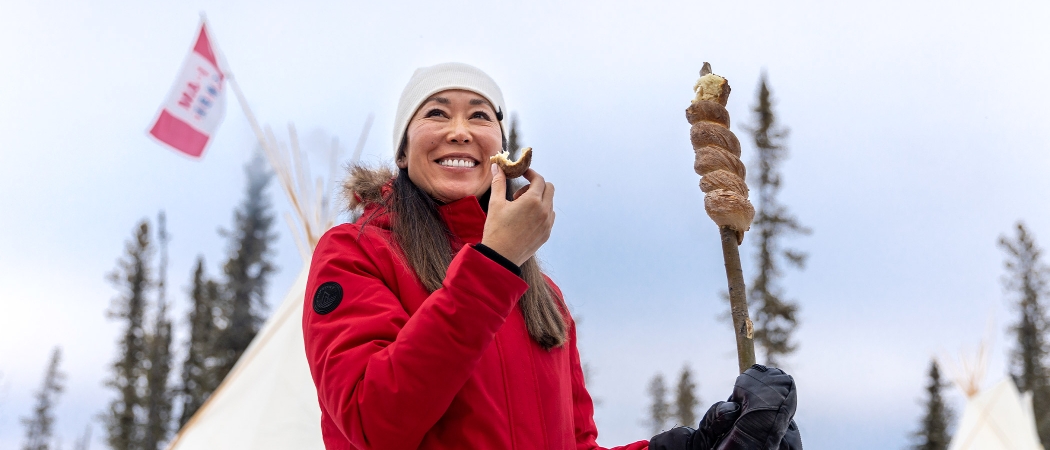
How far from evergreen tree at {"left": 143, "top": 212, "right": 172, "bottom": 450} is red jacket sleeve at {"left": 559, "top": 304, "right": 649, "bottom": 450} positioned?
27.3 m

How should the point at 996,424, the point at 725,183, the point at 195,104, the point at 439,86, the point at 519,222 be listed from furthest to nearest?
1. the point at 996,424
2. the point at 195,104
3. the point at 725,183
4. the point at 439,86
5. the point at 519,222

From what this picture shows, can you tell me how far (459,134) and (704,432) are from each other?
1.12m

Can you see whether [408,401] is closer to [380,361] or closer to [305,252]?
[380,361]

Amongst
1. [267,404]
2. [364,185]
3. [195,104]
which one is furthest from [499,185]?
[195,104]

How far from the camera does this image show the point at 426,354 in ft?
5.10

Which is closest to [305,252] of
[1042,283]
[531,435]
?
[531,435]

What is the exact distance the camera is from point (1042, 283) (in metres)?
26.2

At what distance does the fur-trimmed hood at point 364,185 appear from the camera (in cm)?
224

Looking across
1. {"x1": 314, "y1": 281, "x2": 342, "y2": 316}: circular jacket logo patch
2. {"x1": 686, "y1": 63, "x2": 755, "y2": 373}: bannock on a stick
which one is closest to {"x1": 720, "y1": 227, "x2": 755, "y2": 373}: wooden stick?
{"x1": 686, "y1": 63, "x2": 755, "y2": 373}: bannock on a stick

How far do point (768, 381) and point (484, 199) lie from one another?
92 centimetres

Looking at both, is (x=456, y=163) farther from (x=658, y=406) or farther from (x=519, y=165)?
(x=658, y=406)

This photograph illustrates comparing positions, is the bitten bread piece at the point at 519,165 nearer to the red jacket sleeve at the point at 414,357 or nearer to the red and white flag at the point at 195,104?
the red jacket sleeve at the point at 414,357

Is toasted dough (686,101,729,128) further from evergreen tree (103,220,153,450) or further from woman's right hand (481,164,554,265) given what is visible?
evergreen tree (103,220,153,450)

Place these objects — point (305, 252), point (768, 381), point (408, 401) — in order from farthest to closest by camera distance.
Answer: point (305, 252), point (768, 381), point (408, 401)
